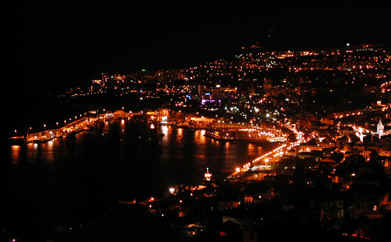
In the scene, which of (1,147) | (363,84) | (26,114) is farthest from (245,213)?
(26,114)

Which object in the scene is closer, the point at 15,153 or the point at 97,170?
the point at 97,170

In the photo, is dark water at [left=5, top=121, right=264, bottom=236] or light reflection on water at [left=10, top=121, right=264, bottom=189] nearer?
dark water at [left=5, top=121, right=264, bottom=236]

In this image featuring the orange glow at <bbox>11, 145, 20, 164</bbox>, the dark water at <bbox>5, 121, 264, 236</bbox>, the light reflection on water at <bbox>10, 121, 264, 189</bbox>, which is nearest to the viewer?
the dark water at <bbox>5, 121, 264, 236</bbox>

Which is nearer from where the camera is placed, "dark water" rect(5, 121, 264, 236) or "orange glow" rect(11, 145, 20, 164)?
"dark water" rect(5, 121, 264, 236)

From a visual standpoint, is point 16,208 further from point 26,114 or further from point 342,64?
point 342,64

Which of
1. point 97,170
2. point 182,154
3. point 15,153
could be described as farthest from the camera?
point 15,153

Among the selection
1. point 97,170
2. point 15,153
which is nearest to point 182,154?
point 97,170

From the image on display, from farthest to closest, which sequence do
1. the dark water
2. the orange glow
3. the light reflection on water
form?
the orange glow → the light reflection on water → the dark water

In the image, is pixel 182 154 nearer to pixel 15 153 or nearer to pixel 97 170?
pixel 97 170

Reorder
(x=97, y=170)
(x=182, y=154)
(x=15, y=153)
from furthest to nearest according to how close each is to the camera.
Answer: (x=15, y=153), (x=182, y=154), (x=97, y=170)
